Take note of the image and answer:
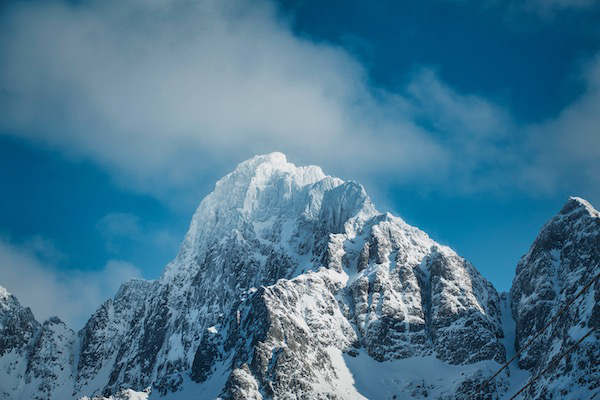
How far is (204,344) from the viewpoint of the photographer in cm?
18100

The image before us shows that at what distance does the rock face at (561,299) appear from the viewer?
380 ft

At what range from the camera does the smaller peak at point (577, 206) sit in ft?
574

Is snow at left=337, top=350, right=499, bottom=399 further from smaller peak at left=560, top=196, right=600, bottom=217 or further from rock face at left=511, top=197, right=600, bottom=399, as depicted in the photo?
smaller peak at left=560, top=196, right=600, bottom=217

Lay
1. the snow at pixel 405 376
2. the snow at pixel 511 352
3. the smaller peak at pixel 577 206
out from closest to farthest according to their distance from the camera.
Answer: the snow at pixel 511 352, the snow at pixel 405 376, the smaller peak at pixel 577 206

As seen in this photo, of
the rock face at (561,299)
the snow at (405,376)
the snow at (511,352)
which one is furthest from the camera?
the snow at (405,376)

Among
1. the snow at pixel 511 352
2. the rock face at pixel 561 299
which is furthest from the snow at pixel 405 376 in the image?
the rock face at pixel 561 299

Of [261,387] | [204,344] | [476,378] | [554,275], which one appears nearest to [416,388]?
[476,378]

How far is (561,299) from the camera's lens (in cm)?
15938

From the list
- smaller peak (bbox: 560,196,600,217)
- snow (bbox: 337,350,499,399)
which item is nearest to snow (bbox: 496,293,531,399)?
snow (bbox: 337,350,499,399)

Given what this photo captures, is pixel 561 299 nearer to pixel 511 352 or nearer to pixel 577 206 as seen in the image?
pixel 511 352

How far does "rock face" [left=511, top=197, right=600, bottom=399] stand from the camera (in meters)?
116

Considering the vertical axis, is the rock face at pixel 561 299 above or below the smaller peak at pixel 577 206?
below

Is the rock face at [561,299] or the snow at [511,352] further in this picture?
the snow at [511,352]

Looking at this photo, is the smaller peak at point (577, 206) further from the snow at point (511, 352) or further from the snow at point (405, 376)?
the snow at point (405, 376)
